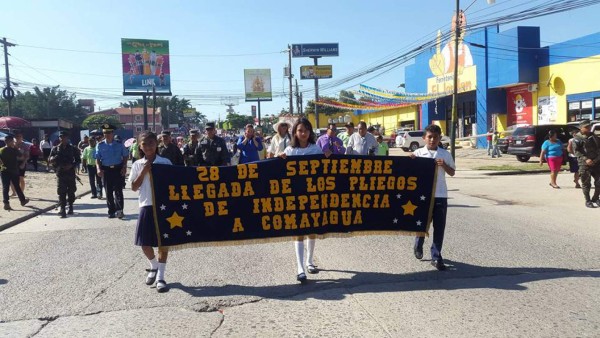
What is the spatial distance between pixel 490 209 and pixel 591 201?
6.77 ft

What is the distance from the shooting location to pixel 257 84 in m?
67.9

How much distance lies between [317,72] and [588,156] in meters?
51.0

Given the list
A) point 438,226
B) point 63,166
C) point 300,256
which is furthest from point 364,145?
point 63,166

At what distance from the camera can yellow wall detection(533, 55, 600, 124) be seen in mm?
27281

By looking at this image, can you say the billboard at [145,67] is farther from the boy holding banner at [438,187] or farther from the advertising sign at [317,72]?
the boy holding banner at [438,187]

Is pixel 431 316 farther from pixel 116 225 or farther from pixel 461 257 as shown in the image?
pixel 116 225

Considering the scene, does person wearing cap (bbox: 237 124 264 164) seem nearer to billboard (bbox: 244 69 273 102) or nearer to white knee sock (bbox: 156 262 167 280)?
white knee sock (bbox: 156 262 167 280)

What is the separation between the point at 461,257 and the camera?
21.3ft

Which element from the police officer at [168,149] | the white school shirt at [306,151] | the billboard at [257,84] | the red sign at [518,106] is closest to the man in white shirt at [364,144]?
the police officer at [168,149]

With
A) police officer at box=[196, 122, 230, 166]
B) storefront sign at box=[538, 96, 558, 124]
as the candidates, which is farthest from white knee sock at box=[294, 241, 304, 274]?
storefront sign at box=[538, 96, 558, 124]

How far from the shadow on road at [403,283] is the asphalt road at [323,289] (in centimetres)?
1

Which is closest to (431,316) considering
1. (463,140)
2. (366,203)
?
(366,203)

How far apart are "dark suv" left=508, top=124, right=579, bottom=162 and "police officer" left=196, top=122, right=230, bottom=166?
18163 millimetres

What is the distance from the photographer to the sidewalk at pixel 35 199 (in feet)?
36.2
